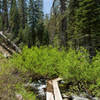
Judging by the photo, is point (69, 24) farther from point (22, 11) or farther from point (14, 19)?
point (22, 11)

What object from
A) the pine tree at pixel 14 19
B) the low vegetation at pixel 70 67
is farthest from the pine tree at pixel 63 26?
the pine tree at pixel 14 19

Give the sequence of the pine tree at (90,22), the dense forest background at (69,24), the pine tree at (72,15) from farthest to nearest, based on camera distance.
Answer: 1. the pine tree at (72,15)
2. the dense forest background at (69,24)
3. the pine tree at (90,22)

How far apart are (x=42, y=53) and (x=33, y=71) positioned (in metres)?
1.02

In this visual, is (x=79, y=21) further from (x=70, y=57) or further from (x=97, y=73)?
(x=97, y=73)

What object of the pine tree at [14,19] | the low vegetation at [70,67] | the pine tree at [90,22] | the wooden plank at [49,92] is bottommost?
the wooden plank at [49,92]

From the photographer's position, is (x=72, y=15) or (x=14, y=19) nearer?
(x=72, y=15)

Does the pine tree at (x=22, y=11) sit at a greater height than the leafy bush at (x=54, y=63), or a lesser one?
greater

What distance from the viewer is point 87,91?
4055mm

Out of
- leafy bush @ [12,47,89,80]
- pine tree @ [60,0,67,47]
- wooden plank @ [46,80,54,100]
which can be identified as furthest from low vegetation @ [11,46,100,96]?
pine tree @ [60,0,67,47]

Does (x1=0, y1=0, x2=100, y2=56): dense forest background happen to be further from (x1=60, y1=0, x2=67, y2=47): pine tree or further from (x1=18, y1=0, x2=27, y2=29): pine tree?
(x1=18, y1=0, x2=27, y2=29): pine tree

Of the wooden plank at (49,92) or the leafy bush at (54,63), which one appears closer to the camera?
the wooden plank at (49,92)

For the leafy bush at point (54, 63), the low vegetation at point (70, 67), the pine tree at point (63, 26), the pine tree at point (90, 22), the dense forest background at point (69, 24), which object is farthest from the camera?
the pine tree at point (63, 26)

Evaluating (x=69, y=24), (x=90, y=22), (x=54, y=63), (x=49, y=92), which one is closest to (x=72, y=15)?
(x=69, y=24)

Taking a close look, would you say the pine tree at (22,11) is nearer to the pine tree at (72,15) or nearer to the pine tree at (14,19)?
the pine tree at (14,19)
